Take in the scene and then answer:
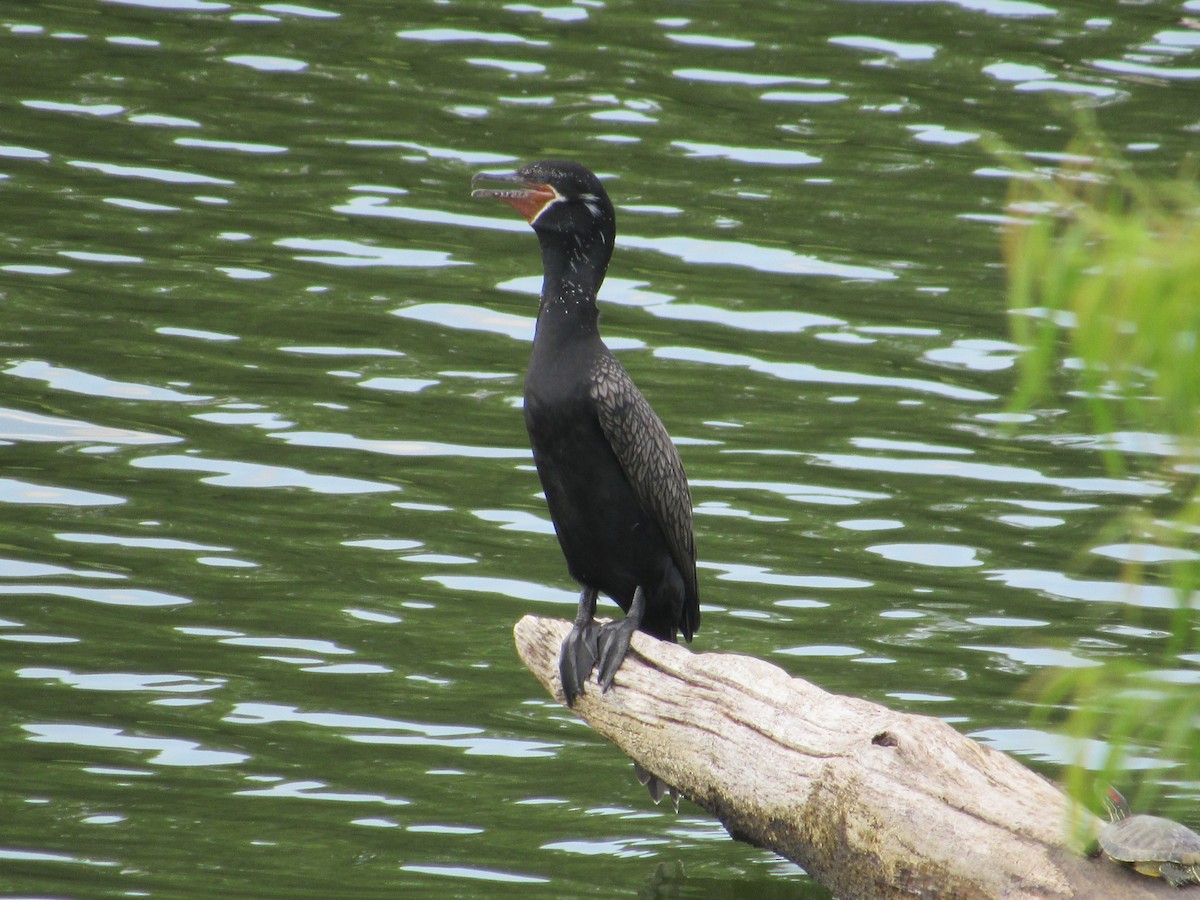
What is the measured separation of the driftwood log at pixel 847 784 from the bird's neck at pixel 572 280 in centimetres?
94

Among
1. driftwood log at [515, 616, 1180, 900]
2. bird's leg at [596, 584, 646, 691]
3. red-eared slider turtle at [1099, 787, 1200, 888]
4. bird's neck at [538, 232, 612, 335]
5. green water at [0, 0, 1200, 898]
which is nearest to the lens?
red-eared slider turtle at [1099, 787, 1200, 888]

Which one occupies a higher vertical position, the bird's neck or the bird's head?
the bird's head

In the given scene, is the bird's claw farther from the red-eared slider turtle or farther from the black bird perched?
the red-eared slider turtle

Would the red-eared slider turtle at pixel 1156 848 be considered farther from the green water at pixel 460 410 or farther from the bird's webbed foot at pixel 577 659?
the bird's webbed foot at pixel 577 659

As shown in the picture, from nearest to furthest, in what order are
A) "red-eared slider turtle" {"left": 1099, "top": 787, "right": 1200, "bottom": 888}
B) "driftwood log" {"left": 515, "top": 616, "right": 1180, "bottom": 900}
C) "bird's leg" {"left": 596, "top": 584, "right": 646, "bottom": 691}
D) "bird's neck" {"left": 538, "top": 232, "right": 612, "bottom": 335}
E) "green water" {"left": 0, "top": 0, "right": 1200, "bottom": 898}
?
"red-eared slider turtle" {"left": 1099, "top": 787, "right": 1200, "bottom": 888}
"driftwood log" {"left": 515, "top": 616, "right": 1180, "bottom": 900}
"bird's leg" {"left": 596, "top": 584, "right": 646, "bottom": 691}
"bird's neck" {"left": 538, "top": 232, "right": 612, "bottom": 335}
"green water" {"left": 0, "top": 0, "right": 1200, "bottom": 898}

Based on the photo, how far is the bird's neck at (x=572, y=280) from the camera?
4.82m

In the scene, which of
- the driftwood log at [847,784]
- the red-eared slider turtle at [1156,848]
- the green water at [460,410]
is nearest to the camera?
the red-eared slider turtle at [1156,848]

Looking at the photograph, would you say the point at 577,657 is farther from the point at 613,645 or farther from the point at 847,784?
the point at 847,784

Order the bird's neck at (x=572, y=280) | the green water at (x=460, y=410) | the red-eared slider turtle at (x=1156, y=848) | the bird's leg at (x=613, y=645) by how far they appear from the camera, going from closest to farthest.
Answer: the red-eared slider turtle at (x=1156, y=848) → the bird's leg at (x=613, y=645) → the bird's neck at (x=572, y=280) → the green water at (x=460, y=410)

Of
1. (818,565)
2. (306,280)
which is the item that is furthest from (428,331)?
(818,565)

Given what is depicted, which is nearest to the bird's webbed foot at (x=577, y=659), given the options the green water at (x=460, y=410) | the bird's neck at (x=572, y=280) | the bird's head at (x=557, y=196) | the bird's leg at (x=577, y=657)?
the bird's leg at (x=577, y=657)

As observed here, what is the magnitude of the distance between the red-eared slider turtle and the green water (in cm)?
131

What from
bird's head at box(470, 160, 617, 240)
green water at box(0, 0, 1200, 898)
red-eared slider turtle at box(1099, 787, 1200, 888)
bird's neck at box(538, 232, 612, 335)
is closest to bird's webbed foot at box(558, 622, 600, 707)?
green water at box(0, 0, 1200, 898)

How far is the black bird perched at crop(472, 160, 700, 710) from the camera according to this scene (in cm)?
476
